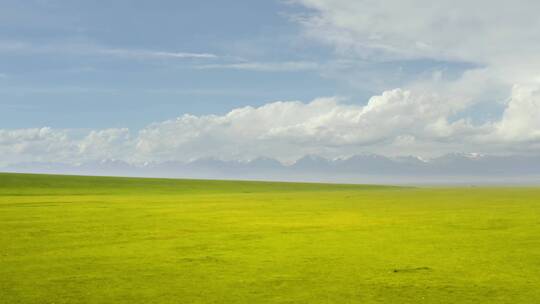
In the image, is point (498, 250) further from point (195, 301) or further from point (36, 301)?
point (36, 301)

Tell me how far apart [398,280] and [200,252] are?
7425 millimetres

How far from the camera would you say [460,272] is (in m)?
14.4

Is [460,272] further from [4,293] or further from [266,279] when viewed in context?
[4,293]

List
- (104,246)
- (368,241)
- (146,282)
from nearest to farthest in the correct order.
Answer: (146,282) → (104,246) → (368,241)

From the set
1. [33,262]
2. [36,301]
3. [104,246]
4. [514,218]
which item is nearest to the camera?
[36,301]

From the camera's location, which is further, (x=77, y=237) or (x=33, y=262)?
(x=77, y=237)

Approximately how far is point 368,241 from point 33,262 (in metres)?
12.1

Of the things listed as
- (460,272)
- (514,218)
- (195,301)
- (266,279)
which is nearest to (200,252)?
(266,279)

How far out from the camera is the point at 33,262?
16.1 metres

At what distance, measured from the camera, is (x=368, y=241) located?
20.7 meters

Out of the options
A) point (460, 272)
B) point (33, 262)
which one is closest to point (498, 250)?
point (460, 272)

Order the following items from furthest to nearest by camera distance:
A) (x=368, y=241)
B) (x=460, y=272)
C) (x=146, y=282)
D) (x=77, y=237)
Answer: (x=77, y=237)
(x=368, y=241)
(x=460, y=272)
(x=146, y=282)

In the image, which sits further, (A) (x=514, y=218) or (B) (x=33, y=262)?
(A) (x=514, y=218)

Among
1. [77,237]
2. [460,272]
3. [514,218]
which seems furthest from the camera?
[514,218]
